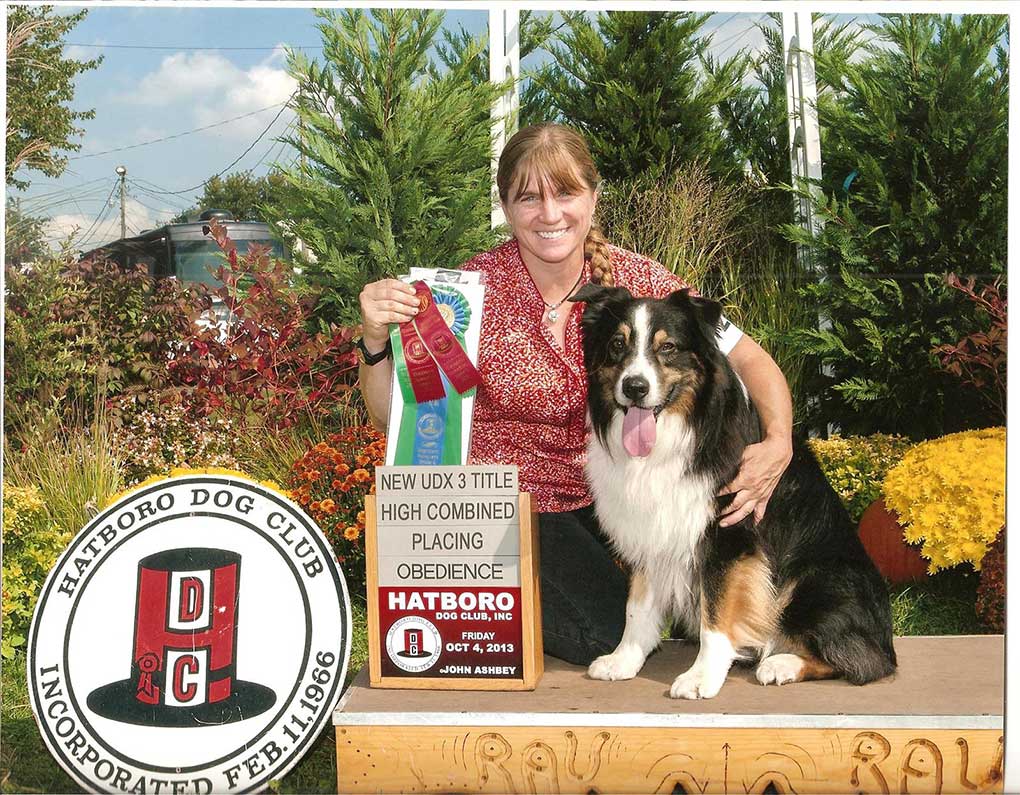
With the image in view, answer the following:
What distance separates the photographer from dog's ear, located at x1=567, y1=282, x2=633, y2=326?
2.66m

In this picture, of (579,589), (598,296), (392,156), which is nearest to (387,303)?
(598,296)

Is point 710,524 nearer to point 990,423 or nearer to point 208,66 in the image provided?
point 990,423

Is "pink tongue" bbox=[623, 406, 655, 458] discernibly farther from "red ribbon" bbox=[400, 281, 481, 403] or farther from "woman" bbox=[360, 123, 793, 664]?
"red ribbon" bbox=[400, 281, 481, 403]

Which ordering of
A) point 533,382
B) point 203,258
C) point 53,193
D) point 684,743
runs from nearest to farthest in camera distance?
point 684,743, point 533,382, point 53,193, point 203,258

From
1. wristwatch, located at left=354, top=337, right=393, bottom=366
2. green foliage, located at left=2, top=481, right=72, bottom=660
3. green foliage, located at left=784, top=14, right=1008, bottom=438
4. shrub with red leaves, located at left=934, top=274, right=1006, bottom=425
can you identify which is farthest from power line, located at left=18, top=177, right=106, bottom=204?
shrub with red leaves, located at left=934, top=274, right=1006, bottom=425

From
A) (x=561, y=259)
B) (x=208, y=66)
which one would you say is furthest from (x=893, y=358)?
(x=208, y=66)

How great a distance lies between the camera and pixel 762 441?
9.22ft

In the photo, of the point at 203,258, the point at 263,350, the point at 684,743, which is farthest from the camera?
the point at 263,350

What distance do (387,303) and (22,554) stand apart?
1959mm

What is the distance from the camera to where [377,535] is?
9.01ft

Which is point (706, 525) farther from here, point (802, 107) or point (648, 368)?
point (802, 107)

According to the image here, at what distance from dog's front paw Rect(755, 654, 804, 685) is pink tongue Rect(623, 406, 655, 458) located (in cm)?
67

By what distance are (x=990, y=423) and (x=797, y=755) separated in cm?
198

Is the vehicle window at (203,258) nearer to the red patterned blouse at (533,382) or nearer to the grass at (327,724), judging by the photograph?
the red patterned blouse at (533,382)
